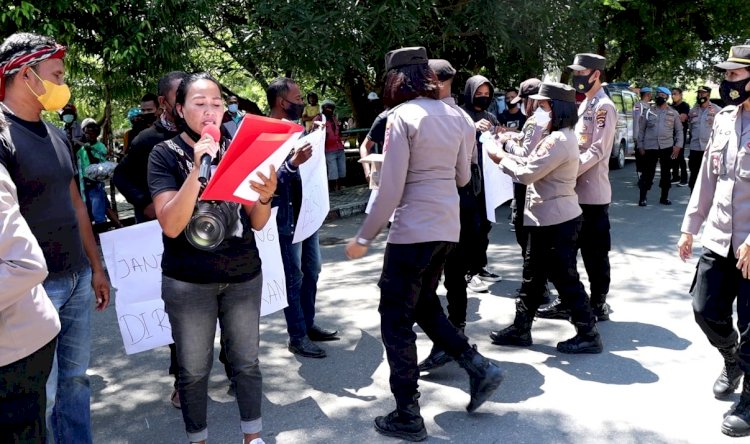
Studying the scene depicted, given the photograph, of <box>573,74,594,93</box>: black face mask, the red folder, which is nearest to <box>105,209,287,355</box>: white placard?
the red folder

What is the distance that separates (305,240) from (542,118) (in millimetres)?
1829

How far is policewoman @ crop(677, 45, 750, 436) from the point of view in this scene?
144 inches

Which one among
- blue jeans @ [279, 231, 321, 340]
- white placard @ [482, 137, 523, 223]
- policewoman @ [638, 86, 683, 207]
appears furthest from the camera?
policewoman @ [638, 86, 683, 207]

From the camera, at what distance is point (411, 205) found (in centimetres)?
358

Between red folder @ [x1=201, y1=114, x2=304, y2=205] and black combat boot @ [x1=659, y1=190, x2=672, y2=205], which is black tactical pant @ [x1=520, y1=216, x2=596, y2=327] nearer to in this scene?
red folder @ [x1=201, y1=114, x2=304, y2=205]

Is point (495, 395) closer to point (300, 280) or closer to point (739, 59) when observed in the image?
point (300, 280)

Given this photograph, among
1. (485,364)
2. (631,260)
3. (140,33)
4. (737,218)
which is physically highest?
(140,33)

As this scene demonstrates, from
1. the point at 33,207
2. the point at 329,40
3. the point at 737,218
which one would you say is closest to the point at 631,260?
the point at 737,218

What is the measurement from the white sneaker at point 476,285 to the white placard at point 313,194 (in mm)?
2093

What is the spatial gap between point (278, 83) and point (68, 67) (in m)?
6.90

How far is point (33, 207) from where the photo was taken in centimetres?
281

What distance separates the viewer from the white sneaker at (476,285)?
6512mm

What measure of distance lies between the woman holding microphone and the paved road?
2.58ft

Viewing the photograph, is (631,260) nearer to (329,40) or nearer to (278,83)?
(278,83)
